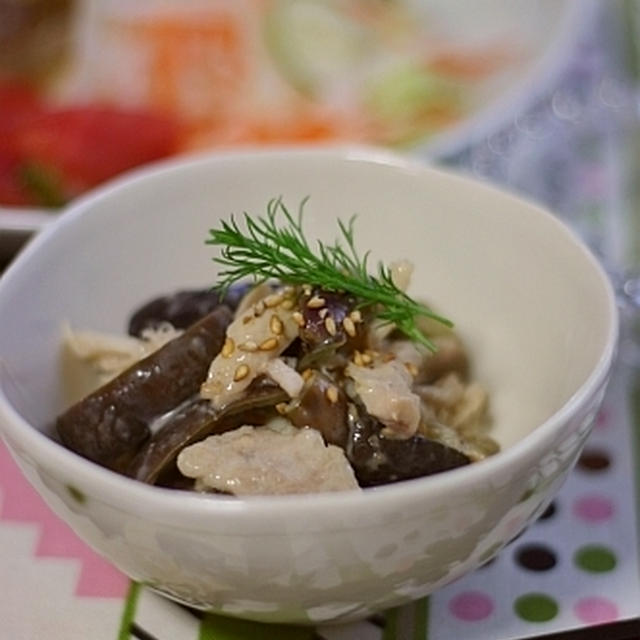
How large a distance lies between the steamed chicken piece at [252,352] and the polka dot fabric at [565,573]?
0.32m

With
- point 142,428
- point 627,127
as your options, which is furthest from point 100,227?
point 627,127

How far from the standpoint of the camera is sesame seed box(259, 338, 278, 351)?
3.75 feet

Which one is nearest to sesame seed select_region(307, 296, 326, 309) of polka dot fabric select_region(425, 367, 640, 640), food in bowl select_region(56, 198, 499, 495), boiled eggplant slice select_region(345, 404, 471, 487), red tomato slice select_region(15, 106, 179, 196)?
food in bowl select_region(56, 198, 499, 495)

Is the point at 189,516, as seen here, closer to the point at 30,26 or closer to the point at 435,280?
the point at 435,280

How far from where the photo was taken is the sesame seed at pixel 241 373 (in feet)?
3.70

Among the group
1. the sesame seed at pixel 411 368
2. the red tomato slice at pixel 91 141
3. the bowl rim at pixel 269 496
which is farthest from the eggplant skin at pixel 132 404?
the red tomato slice at pixel 91 141

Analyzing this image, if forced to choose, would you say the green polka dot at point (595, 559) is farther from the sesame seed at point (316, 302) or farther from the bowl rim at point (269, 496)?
the sesame seed at point (316, 302)

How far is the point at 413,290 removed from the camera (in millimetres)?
1483

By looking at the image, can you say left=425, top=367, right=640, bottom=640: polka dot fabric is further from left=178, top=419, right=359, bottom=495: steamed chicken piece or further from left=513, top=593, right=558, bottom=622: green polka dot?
left=178, top=419, right=359, bottom=495: steamed chicken piece

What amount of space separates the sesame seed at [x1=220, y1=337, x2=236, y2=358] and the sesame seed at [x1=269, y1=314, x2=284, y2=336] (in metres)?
0.04

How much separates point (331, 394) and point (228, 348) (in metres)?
0.13

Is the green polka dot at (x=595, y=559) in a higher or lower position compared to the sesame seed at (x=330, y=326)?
lower

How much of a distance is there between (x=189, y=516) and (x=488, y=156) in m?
1.33

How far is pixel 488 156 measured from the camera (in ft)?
6.84
